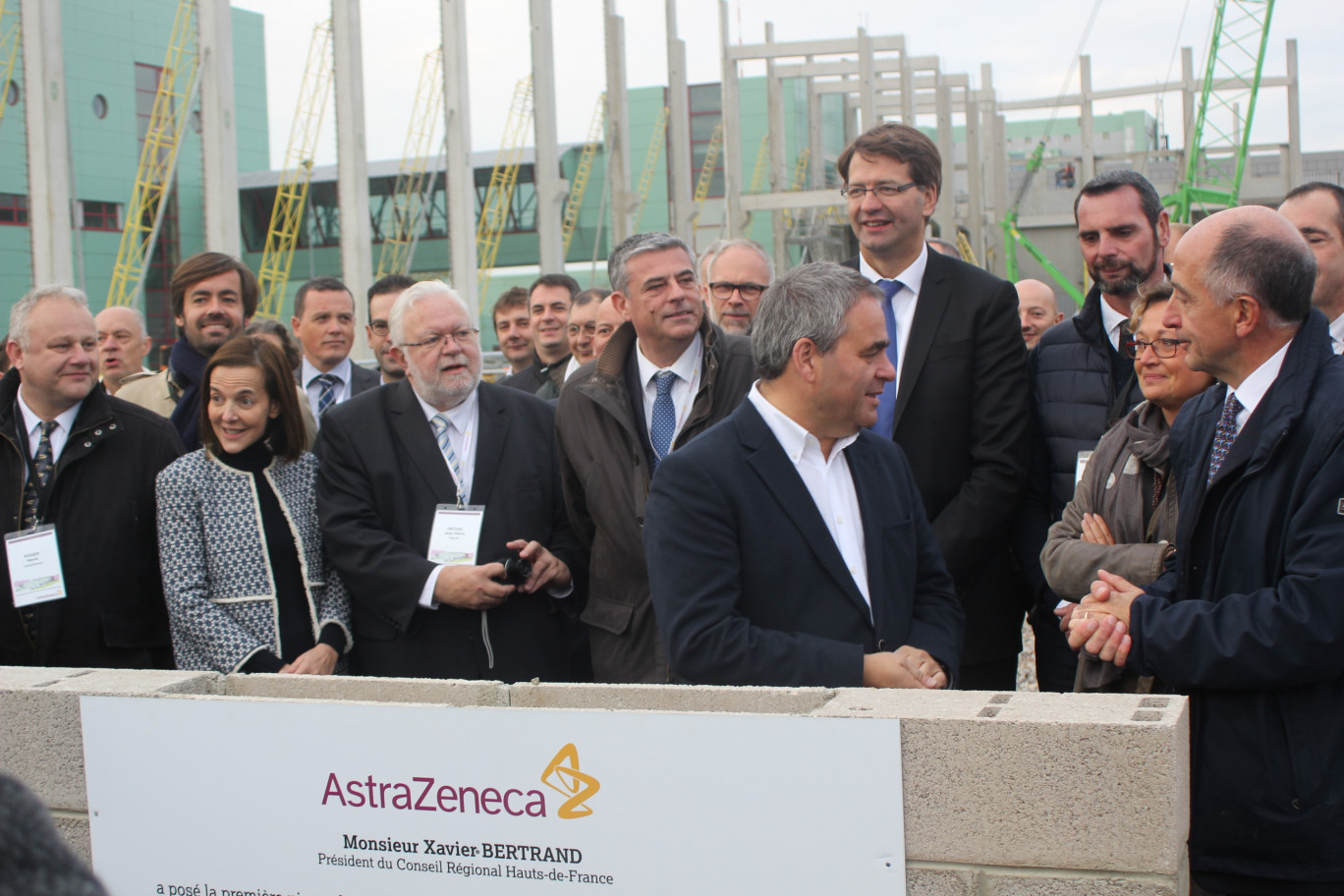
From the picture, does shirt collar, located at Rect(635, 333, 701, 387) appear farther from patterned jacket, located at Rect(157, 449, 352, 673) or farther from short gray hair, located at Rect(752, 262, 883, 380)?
patterned jacket, located at Rect(157, 449, 352, 673)

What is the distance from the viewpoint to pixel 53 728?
2635 millimetres

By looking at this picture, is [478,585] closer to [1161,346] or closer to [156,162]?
[1161,346]

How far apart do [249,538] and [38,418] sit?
98cm

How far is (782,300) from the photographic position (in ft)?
8.79

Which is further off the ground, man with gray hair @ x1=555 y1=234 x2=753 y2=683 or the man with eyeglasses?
the man with eyeglasses

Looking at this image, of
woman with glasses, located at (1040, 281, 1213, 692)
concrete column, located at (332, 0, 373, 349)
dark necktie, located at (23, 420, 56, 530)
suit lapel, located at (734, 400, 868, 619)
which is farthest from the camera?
concrete column, located at (332, 0, 373, 349)

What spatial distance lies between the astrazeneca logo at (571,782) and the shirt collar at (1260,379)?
153 cm

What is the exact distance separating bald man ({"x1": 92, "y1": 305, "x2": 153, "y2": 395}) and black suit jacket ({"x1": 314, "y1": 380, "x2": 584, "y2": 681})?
3179mm

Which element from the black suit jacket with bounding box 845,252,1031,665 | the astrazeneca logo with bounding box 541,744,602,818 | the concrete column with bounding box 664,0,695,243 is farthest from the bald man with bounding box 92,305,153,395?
the concrete column with bounding box 664,0,695,243

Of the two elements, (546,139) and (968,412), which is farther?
(546,139)

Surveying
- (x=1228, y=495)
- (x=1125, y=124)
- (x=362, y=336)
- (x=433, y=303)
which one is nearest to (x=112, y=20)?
(x=362, y=336)

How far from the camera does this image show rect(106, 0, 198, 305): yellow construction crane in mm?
21688

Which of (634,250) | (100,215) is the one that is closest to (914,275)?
(634,250)

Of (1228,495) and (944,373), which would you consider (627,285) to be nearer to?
(944,373)
